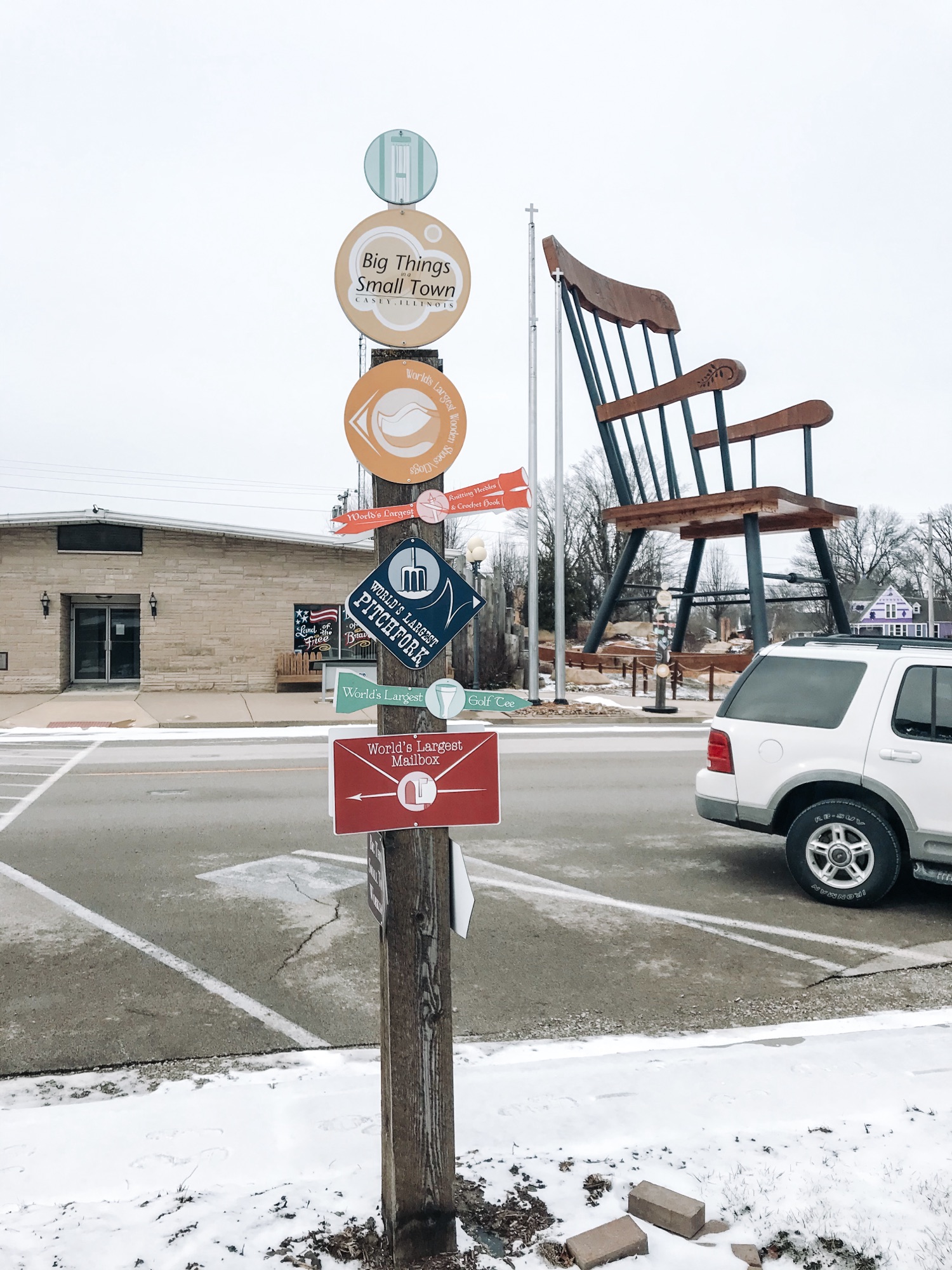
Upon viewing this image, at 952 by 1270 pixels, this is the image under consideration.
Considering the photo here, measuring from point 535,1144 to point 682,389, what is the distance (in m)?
20.3

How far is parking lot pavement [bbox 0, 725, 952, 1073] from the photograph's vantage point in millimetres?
4449

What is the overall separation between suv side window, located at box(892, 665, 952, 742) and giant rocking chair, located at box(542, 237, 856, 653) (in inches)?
599

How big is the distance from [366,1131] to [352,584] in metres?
19.6

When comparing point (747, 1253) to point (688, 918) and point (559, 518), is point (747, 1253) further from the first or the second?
point (559, 518)

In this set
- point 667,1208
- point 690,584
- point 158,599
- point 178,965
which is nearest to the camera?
point 667,1208

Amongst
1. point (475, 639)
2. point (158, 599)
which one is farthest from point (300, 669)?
point (475, 639)

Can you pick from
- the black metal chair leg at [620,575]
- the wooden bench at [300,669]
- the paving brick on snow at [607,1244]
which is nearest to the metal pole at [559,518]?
the black metal chair leg at [620,575]

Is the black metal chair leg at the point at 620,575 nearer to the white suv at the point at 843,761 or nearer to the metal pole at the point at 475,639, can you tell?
the metal pole at the point at 475,639

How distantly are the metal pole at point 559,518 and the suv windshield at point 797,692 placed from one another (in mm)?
11645

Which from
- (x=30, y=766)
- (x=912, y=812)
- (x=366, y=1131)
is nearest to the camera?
(x=366, y=1131)

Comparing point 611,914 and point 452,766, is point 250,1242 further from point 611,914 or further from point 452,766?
point 611,914

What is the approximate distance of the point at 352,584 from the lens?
73.6 feet

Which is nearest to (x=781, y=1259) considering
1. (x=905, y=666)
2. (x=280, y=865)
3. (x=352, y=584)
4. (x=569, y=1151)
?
(x=569, y=1151)

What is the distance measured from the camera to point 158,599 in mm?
22047
